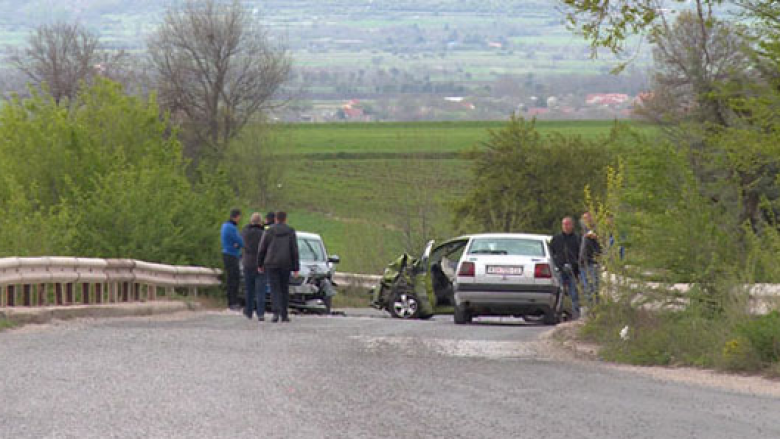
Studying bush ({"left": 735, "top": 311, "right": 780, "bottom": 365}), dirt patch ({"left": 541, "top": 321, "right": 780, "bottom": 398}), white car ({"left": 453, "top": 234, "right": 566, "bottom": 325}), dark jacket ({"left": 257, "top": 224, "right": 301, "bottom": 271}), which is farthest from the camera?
white car ({"left": 453, "top": 234, "right": 566, "bottom": 325})

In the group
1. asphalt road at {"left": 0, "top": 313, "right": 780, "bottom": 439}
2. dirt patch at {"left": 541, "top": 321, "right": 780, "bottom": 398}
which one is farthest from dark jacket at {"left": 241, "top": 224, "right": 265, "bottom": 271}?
dirt patch at {"left": 541, "top": 321, "right": 780, "bottom": 398}

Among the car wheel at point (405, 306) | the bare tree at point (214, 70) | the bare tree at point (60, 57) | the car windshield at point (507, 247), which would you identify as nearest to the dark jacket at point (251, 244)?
the car windshield at point (507, 247)

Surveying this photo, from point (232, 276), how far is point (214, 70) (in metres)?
63.7

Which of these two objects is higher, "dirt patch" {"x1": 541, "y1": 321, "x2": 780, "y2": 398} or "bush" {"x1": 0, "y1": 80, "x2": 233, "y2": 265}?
"bush" {"x1": 0, "y1": 80, "x2": 233, "y2": 265}

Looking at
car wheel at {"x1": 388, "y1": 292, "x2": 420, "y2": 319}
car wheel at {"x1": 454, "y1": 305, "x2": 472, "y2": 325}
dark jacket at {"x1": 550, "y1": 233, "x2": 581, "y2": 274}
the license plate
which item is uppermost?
dark jacket at {"x1": 550, "y1": 233, "x2": 581, "y2": 274}

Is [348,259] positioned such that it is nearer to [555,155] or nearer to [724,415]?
[555,155]

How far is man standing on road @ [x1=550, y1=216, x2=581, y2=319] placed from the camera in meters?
24.9

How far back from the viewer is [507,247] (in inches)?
983

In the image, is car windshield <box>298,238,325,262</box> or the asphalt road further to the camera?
car windshield <box>298,238,325,262</box>

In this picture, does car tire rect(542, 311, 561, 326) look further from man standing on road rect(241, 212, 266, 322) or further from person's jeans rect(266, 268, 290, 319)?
man standing on road rect(241, 212, 266, 322)

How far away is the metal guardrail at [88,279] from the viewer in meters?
20.7

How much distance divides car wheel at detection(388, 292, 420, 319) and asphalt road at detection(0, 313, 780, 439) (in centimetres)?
979

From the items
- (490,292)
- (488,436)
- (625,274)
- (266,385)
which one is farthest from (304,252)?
(488,436)

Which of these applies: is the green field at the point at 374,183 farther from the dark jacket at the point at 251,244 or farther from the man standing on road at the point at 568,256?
the dark jacket at the point at 251,244
